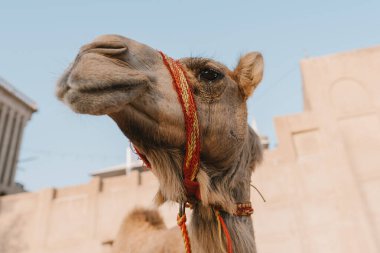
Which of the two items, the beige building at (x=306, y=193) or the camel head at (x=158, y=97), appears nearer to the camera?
the camel head at (x=158, y=97)

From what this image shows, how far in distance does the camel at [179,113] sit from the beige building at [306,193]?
934 cm

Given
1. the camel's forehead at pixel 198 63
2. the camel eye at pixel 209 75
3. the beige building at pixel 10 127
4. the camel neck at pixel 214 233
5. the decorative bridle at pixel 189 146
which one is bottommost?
the camel neck at pixel 214 233

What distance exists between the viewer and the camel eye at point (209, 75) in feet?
6.88

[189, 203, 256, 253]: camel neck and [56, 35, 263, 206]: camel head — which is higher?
[56, 35, 263, 206]: camel head

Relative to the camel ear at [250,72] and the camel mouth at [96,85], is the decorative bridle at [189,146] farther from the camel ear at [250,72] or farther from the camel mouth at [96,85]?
the camel ear at [250,72]

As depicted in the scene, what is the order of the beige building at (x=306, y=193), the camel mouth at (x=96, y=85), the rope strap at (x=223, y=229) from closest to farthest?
the camel mouth at (x=96, y=85) → the rope strap at (x=223, y=229) → the beige building at (x=306, y=193)

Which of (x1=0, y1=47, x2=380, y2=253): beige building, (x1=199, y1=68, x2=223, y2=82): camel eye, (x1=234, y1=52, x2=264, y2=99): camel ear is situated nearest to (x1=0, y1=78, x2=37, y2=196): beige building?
(x1=0, y1=47, x2=380, y2=253): beige building

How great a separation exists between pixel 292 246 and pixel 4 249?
36.3 feet

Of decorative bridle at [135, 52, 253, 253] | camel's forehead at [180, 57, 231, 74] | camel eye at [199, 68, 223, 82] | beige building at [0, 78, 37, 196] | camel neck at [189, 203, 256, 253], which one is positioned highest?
beige building at [0, 78, 37, 196]

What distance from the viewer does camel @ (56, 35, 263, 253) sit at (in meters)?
1.49

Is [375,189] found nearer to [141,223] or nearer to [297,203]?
[297,203]

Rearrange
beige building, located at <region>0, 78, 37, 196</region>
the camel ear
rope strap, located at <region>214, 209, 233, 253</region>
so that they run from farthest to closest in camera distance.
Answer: beige building, located at <region>0, 78, 37, 196</region> → the camel ear → rope strap, located at <region>214, 209, 233, 253</region>

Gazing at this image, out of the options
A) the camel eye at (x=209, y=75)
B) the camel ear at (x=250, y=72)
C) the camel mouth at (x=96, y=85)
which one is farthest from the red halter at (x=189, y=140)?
the camel ear at (x=250, y=72)

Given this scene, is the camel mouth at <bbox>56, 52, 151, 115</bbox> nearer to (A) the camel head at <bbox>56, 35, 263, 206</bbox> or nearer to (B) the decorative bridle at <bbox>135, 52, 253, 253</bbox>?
(A) the camel head at <bbox>56, 35, 263, 206</bbox>
